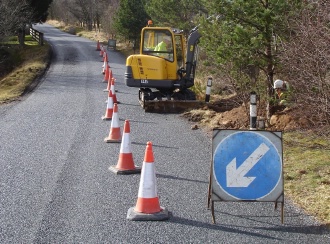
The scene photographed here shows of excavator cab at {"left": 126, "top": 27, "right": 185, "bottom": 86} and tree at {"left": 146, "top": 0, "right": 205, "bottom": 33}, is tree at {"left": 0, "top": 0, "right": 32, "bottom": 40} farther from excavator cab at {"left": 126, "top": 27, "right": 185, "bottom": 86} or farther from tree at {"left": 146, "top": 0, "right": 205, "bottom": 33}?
excavator cab at {"left": 126, "top": 27, "right": 185, "bottom": 86}

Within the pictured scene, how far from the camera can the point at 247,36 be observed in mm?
10867

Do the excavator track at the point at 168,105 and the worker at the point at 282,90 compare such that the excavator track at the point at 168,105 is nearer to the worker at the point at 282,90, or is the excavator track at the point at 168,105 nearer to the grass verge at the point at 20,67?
the worker at the point at 282,90

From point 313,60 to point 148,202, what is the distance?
11.6 feet

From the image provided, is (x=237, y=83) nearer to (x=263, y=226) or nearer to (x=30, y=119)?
(x=30, y=119)

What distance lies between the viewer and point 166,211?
235 inches

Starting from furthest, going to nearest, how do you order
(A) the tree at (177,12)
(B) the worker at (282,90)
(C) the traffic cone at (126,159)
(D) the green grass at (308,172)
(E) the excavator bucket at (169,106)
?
(A) the tree at (177,12) → (E) the excavator bucket at (169,106) → (B) the worker at (282,90) → (C) the traffic cone at (126,159) → (D) the green grass at (308,172)

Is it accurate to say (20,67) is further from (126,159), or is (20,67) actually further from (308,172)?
(308,172)

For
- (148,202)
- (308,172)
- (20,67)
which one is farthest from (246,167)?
(20,67)

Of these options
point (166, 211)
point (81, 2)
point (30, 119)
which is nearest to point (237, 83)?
point (30, 119)

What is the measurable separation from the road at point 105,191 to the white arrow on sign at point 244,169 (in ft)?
1.39

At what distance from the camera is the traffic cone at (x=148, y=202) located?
5.82m

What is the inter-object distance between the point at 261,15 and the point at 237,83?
1.78 m

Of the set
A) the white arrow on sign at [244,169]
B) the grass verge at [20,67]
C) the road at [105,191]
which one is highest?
the white arrow on sign at [244,169]

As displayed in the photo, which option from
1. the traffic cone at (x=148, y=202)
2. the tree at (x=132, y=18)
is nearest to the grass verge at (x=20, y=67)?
the tree at (x=132, y=18)
